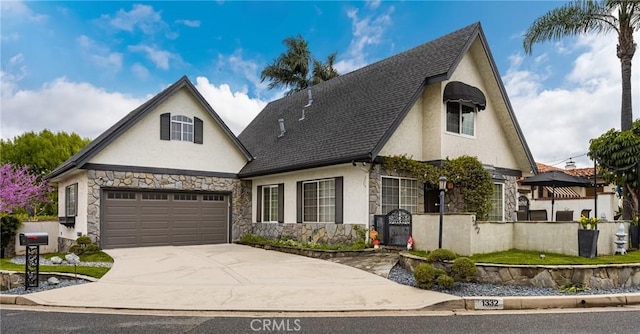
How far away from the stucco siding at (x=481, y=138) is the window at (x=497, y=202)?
0.87 m

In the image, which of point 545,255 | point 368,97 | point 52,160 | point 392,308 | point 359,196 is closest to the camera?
point 392,308

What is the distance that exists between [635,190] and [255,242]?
1331 cm

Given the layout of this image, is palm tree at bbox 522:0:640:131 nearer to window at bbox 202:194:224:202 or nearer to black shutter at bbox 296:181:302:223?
black shutter at bbox 296:181:302:223

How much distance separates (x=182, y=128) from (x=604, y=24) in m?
16.0

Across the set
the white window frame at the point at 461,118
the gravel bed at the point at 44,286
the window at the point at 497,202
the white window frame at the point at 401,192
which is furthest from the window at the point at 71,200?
the window at the point at 497,202

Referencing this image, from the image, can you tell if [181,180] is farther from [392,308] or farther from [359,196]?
[392,308]

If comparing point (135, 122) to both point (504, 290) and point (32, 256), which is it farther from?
point (504, 290)

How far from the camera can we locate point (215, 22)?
1861 cm

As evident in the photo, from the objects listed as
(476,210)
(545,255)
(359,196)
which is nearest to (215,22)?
(359,196)

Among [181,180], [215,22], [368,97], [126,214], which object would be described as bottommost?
[126,214]

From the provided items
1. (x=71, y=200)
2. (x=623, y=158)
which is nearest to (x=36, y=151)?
(x=71, y=200)

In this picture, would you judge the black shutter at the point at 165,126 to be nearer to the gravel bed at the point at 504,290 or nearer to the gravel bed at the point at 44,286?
the gravel bed at the point at 44,286

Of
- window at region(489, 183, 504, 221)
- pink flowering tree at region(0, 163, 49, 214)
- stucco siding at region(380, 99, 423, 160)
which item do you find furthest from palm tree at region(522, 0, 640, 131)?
pink flowering tree at region(0, 163, 49, 214)

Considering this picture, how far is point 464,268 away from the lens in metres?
8.32
